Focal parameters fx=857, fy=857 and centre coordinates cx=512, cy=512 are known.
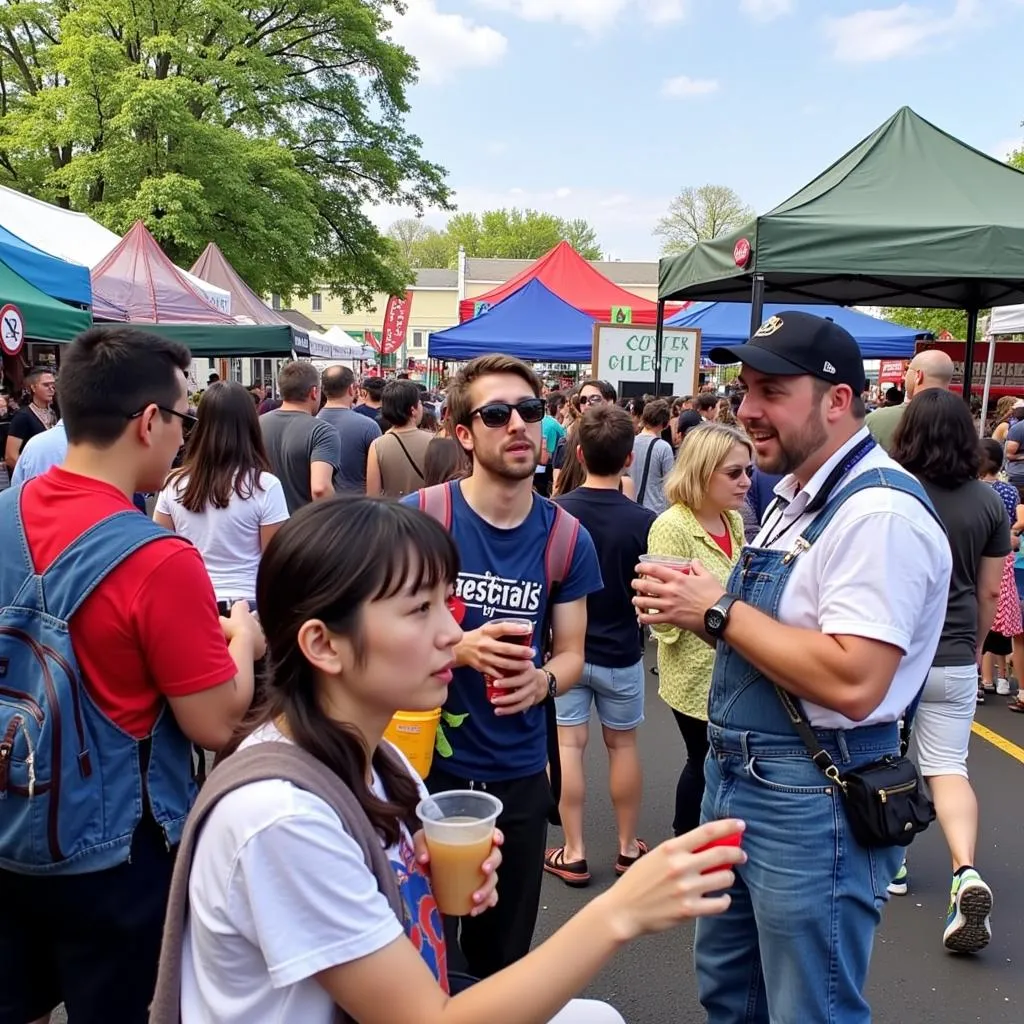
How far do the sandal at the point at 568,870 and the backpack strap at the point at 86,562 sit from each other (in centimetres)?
247

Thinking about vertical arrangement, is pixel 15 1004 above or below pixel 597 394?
below

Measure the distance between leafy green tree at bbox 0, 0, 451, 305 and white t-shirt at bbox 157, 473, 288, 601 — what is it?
55.3 ft

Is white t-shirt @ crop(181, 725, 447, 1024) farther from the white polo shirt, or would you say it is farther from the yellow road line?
the yellow road line

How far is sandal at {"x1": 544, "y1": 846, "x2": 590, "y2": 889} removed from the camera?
12.1 feet

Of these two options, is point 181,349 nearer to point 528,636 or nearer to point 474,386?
point 474,386

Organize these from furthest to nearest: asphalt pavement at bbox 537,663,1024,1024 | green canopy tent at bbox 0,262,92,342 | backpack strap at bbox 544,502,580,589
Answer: green canopy tent at bbox 0,262,92,342 < asphalt pavement at bbox 537,663,1024,1024 < backpack strap at bbox 544,502,580,589

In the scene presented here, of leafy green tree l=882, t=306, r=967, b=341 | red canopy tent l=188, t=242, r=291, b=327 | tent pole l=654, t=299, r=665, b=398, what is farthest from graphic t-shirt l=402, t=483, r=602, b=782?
leafy green tree l=882, t=306, r=967, b=341

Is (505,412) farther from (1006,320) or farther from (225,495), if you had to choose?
(1006,320)

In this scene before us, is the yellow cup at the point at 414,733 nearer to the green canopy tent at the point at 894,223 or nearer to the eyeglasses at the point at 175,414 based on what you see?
the eyeglasses at the point at 175,414

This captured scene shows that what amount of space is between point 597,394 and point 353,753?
7.25 m

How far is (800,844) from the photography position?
1.90 meters

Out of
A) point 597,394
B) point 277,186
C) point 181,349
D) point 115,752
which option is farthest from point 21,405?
point 277,186

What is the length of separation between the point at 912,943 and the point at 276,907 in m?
3.10

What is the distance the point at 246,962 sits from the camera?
1.14m
